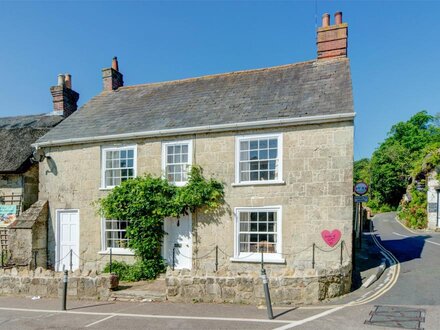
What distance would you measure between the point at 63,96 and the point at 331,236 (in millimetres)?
16359

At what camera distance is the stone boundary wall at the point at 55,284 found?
398 inches

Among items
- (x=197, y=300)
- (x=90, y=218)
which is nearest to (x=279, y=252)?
(x=197, y=300)

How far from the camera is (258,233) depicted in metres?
12.0

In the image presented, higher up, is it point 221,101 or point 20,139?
point 221,101

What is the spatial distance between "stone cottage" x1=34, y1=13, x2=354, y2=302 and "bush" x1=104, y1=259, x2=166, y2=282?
45 cm

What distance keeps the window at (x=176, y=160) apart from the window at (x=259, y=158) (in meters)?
2.00

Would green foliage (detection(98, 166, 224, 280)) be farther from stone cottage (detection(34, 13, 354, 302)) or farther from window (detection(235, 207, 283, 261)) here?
window (detection(235, 207, 283, 261))

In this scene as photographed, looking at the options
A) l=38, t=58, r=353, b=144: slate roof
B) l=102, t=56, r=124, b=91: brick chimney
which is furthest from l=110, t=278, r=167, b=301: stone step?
l=102, t=56, r=124, b=91: brick chimney

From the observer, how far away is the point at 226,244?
12.3 meters

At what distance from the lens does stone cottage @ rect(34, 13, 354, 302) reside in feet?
36.0

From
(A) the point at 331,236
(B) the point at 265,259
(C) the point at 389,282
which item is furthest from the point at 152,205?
(C) the point at 389,282

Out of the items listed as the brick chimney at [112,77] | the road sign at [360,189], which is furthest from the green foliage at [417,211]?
the brick chimney at [112,77]

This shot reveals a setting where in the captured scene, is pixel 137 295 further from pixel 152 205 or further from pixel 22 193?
pixel 22 193

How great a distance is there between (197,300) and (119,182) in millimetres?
6759
